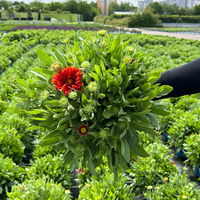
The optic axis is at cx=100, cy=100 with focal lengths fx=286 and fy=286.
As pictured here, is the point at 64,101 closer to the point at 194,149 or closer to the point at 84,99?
the point at 84,99

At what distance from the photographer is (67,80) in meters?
1.17

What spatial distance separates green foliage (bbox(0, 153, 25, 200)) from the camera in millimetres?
2760

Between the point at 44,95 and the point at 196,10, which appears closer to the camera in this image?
the point at 44,95

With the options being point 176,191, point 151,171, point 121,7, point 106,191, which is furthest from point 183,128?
point 121,7

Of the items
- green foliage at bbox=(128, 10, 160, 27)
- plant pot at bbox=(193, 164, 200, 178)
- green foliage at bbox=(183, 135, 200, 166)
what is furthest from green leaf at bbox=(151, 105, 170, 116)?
green foliage at bbox=(128, 10, 160, 27)

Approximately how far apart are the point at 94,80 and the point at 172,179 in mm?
1927

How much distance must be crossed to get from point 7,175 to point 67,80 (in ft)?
6.28

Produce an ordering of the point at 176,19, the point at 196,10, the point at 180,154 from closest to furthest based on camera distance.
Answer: the point at 180,154
the point at 176,19
the point at 196,10

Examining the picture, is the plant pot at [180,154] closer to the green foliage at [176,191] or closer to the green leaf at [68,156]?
the green foliage at [176,191]

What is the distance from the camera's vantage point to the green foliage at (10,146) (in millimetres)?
3262

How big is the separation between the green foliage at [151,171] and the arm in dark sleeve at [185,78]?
1.56m

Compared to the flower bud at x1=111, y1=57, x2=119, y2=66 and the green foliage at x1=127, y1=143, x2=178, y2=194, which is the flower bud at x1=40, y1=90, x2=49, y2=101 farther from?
the green foliage at x1=127, y1=143, x2=178, y2=194

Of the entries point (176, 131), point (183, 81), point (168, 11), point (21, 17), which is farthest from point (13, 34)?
point (168, 11)

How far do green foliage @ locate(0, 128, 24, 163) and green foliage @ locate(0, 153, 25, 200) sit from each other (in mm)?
406
